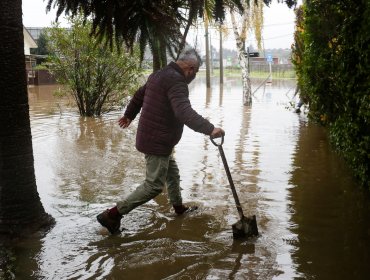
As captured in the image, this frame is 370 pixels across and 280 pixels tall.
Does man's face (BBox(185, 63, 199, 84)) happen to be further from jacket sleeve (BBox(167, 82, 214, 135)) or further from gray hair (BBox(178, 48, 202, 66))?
jacket sleeve (BBox(167, 82, 214, 135))

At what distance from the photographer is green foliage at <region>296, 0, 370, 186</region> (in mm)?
4988

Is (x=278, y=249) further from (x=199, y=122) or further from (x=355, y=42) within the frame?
(x=355, y=42)

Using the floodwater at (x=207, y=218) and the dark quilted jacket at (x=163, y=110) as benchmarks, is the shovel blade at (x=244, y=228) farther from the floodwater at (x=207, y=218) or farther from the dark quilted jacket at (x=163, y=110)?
the dark quilted jacket at (x=163, y=110)

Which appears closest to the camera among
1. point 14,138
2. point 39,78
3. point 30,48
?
point 14,138

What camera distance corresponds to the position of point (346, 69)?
557 centimetres

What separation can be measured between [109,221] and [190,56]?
1.82 m

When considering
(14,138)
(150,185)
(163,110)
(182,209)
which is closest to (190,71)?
(163,110)

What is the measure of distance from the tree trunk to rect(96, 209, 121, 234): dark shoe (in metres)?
0.63

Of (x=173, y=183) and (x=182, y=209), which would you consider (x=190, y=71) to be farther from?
(x=182, y=209)

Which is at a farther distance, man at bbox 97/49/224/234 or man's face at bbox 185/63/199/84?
man's face at bbox 185/63/199/84

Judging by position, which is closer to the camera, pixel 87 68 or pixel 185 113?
pixel 185 113

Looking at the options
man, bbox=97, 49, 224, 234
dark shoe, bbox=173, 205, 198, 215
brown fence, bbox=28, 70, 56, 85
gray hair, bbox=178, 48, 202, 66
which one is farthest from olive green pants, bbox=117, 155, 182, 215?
brown fence, bbox=28, 70, 56, 85

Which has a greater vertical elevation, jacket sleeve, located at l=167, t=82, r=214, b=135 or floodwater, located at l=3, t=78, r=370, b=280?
jacket sleeve, located at l=167, t=82, r=214, b=135

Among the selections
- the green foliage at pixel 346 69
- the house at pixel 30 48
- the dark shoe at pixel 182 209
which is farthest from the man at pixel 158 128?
the house at pixel 30 48
